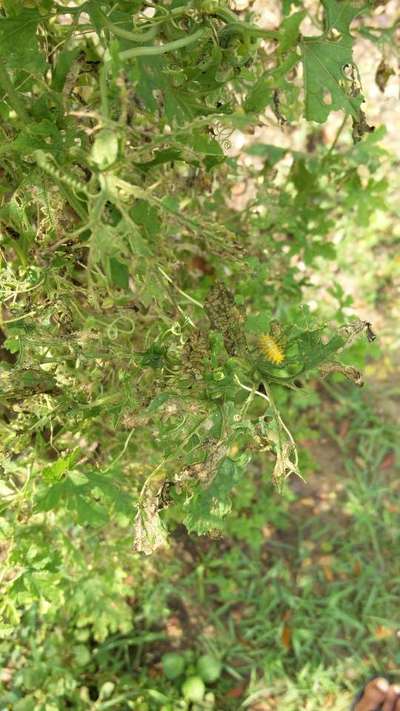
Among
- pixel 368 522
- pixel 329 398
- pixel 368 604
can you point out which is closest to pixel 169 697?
pixel 368 604

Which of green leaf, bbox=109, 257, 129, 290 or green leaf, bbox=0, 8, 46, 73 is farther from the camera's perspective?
green leaf, bbox=109, 257, 129, 290

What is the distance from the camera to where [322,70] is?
43.1 inches

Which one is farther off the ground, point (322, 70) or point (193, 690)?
point (322, 70)

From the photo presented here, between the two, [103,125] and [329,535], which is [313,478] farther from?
[103,125]

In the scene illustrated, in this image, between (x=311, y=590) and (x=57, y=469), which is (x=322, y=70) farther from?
(x=311, y=590)

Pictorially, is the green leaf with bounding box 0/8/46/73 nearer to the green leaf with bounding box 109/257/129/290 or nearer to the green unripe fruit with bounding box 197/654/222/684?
the green leaf with bounding box 109/257/129/290

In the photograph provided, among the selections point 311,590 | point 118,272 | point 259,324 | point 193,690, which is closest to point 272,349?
point 259,324

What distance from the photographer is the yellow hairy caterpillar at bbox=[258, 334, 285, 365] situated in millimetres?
1121

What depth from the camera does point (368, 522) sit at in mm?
2727

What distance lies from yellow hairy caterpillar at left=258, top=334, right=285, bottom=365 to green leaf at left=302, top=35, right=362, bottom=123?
37cm

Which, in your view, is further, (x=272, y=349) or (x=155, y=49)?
(x=272, y=349)

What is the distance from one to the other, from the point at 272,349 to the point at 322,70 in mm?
456

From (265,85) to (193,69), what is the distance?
127 millimetres

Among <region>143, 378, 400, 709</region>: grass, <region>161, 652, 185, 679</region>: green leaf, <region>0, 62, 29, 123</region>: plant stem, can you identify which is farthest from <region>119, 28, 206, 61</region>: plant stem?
<region>161, 652, 185, 679</region>: green leaf
